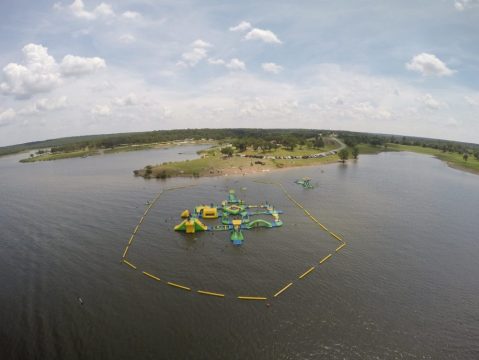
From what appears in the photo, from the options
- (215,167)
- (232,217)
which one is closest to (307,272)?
(232,217)

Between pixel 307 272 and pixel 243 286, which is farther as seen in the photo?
pixel 307 272

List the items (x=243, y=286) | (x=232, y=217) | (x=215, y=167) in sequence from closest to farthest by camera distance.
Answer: (x=243, y=286)
(x=232, y=217)
(x=215, y=167)

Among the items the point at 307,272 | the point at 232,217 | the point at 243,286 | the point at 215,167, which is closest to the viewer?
the point at 243,286

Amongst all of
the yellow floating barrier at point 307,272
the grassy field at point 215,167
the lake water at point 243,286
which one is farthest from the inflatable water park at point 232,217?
the grassy field at point 215,167

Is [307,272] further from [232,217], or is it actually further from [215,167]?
[215,167]

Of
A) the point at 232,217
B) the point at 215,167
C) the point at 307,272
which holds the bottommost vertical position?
the point at 307,272

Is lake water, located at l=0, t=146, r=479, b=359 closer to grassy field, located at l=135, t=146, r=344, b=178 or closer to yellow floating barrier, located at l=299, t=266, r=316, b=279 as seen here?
yellow floating barrier, located at l=299, t=266, r=316, b=279

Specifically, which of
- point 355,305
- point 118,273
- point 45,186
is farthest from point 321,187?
point 45,186

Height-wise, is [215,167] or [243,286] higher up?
[215,167]

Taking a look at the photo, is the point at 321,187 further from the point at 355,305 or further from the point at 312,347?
the point at 312,347
